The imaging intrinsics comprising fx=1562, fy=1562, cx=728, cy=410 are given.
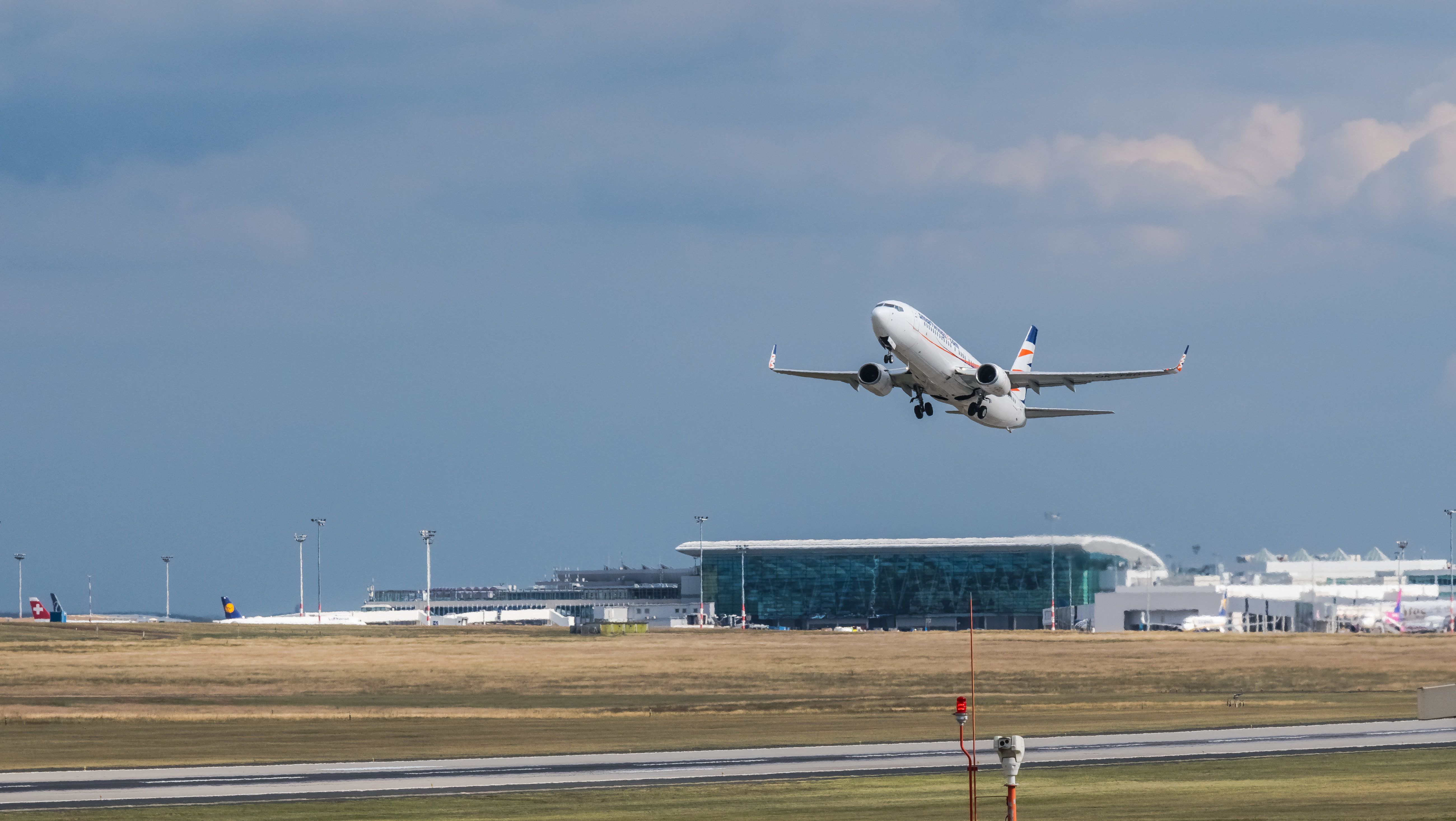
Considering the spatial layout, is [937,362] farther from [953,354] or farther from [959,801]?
[959,801]

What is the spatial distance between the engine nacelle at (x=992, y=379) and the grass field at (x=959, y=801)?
80.9 feet

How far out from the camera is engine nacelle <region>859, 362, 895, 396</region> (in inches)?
2943

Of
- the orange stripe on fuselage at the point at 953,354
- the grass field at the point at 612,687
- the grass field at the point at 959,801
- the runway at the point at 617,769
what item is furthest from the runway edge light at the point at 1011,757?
the orange stripe on fuselage at the point at 953,354

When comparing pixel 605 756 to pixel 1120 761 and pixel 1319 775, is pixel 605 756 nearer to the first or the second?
pixel 1120 761

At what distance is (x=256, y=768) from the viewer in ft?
184

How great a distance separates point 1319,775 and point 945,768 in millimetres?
12024

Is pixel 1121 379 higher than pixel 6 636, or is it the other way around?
pixel 1121 379

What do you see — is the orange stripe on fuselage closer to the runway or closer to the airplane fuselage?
the airplane fuselage

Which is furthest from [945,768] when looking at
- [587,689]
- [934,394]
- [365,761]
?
[587,689]

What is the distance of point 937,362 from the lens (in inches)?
2813

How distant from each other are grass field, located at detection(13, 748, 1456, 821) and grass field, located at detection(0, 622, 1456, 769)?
16.4 meters

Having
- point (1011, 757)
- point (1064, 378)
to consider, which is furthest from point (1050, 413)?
point (1011, 757)

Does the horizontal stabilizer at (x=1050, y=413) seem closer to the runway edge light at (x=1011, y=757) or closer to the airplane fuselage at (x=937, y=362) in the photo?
the airplane fuselage at (x=937, y=362)

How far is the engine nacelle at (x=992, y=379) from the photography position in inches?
2879
